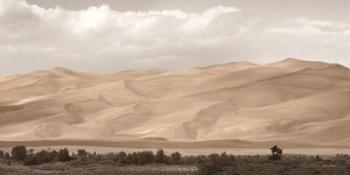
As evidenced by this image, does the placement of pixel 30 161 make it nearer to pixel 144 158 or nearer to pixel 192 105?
pixel 144 158

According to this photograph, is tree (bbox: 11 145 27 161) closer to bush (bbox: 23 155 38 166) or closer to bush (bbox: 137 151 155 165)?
bush (bbox: 23 155 38 166)

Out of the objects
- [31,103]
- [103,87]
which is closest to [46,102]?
[31,103]

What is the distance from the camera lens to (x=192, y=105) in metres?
96.2

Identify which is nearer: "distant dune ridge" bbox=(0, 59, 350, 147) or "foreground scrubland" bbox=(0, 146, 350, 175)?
"foreground scrubland" bbox=(0, 146, 350, 175)

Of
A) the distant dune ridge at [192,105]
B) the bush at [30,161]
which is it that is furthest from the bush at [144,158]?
the distant dune ridge at [192,105]

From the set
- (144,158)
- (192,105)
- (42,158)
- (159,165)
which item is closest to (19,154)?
(42,158)

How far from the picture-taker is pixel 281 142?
7262cm

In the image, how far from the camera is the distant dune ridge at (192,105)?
268ft

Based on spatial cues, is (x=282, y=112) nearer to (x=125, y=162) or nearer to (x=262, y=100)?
(x=262, y=100)

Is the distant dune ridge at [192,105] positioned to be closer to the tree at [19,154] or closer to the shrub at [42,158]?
the tree at [19,154]

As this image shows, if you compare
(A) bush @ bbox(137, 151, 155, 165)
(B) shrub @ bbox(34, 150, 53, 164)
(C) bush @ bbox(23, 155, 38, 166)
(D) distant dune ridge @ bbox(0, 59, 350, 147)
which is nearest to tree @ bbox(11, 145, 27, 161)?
(B) shrub @ bbox(34, 150, 53, 164)

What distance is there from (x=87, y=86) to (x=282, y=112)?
3782 centimetres

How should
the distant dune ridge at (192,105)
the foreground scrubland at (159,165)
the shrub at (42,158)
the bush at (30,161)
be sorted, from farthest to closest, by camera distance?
the distant dune ridge at (192,105) → the shrub at (42,158) → the bush at (30,161) → the foreground scrubland at (159,165)

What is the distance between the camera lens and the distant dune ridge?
8162cm
